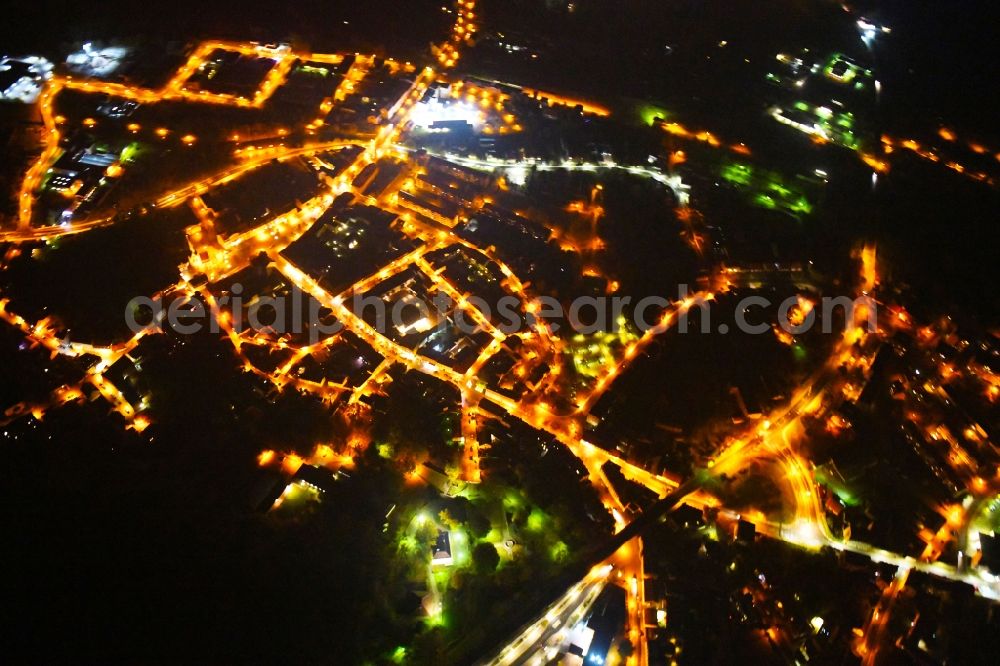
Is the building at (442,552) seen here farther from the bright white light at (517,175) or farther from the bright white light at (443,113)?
the bright white light at (443,113)

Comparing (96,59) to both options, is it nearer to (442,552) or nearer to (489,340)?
(489,340)

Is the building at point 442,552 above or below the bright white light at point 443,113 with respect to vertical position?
below

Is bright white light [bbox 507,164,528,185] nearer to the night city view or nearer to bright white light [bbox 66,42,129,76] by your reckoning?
the night city view

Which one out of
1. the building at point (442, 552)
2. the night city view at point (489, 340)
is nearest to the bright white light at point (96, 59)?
the night city view at point (489, 340)

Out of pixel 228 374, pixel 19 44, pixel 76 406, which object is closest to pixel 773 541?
pixel 228 374

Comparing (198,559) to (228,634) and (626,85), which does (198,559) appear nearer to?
(228,634)

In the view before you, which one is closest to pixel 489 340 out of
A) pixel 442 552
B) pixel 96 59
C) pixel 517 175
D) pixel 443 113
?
pixel 442 552

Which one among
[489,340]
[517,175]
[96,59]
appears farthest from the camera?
[96,59]

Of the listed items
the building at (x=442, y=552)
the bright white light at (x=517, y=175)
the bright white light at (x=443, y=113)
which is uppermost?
the bright white light at (x=443, y=113)
